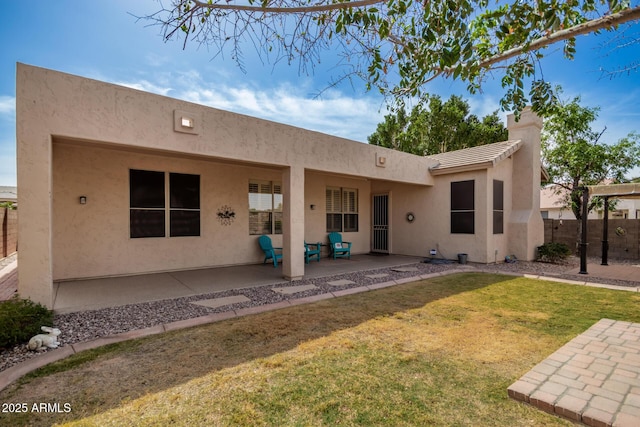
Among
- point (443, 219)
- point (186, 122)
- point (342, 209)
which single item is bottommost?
point (443, 219)

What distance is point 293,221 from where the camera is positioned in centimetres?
755

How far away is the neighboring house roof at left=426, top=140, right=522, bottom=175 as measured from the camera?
10.5 meters

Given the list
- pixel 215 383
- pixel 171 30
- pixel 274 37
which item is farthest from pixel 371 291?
pixel 171 30

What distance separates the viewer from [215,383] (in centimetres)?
303

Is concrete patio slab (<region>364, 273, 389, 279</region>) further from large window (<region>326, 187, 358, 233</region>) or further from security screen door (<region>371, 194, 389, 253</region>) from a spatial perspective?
security screen door (<region>371, 194, 389, 253</region>)

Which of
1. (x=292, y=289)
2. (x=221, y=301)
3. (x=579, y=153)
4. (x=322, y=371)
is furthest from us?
(x=579, y=153)

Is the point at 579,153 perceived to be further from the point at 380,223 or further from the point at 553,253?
the point at 380,223

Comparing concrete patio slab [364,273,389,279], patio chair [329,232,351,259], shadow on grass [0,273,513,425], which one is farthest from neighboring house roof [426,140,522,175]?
shadow on grass [0,273,513,425]

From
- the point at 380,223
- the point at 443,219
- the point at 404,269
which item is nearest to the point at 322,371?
the point at 404,269

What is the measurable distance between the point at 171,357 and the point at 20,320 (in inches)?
87.4

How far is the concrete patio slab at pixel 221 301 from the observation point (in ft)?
18.7

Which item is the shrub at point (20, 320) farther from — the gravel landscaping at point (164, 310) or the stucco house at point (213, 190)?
the stucco house at point (213, 190)

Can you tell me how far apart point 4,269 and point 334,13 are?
11460mm

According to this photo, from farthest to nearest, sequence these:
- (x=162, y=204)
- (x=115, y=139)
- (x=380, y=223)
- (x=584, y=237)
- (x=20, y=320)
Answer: (x=380, y=223) < (x=584, y=237) < (x=162, y=204) < (x=115, y=139) < (x=20, y=320)
